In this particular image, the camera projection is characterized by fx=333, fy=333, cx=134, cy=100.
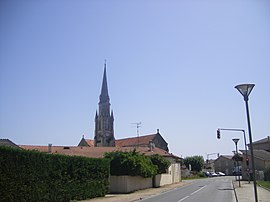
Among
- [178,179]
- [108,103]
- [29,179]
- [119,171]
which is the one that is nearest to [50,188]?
[29,179]

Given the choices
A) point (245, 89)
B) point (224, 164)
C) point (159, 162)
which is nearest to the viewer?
point (245, 89)

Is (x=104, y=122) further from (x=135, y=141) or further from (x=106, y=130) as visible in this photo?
(x=135, y=141)

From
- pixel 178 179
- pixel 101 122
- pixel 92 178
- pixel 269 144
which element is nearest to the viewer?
pixel 92 178

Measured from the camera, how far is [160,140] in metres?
93.3

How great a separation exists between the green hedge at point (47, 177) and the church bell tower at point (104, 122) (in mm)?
67394

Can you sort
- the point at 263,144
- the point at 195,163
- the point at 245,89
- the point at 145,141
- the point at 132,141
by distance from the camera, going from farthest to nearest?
the point at 195,163
the point at 132,141
the point at 263,144
the point at 145,141
the point at 245,89

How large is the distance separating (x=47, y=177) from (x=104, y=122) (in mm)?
77255

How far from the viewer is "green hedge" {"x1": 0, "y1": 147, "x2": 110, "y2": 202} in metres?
16.9

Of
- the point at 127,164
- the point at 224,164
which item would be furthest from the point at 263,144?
the point at 127,164

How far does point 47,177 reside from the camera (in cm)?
2047

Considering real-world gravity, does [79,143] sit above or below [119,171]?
above

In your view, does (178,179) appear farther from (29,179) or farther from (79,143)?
(79,143)

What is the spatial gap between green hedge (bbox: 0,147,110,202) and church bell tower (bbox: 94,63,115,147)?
67.4 metres

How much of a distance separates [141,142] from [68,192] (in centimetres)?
6975
